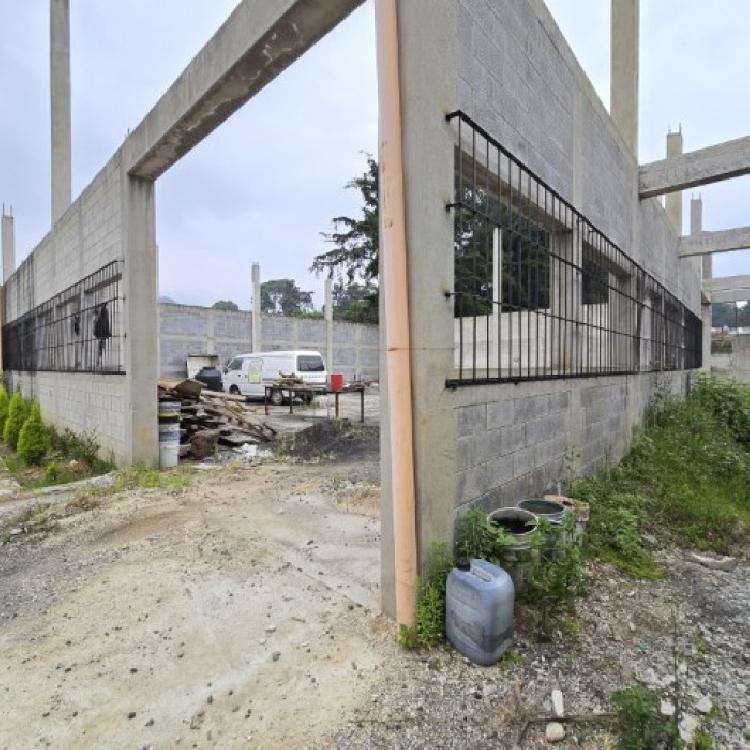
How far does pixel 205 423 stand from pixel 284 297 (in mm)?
54249

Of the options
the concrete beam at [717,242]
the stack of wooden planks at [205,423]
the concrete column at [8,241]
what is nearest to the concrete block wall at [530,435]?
the stack of wooden planks at [205,423]

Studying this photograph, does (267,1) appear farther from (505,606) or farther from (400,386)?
(505,606)

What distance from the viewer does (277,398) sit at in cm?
1491

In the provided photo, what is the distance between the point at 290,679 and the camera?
6.73 ft

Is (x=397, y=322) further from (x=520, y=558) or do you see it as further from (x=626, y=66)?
(x=626, y=66)

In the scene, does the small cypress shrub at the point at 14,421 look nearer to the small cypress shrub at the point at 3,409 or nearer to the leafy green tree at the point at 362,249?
the small cypress shrub at the point at 3,409

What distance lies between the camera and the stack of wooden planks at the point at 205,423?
6918mm

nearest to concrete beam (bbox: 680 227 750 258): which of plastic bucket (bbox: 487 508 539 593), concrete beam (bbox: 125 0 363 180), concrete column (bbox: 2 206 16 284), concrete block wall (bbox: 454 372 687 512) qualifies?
concrete block wall (bbox: 454 372 687 512)

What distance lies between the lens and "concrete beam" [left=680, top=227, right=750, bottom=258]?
10742mm

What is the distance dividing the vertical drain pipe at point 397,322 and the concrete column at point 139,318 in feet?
14.0

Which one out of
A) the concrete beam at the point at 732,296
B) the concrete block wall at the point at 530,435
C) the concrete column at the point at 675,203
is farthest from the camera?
the concrete beam at the point at 732,296

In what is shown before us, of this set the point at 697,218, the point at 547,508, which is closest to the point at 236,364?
the point at 547,508

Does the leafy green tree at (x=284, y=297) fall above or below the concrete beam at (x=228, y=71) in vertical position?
above

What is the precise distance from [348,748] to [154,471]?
4.65 metres
